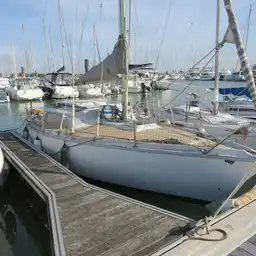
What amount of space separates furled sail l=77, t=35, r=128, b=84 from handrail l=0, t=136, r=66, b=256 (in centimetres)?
399

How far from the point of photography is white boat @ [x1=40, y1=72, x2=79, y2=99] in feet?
133

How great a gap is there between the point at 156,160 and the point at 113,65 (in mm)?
3882

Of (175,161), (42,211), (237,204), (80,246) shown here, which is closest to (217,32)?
(175,161)

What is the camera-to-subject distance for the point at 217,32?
13.1m

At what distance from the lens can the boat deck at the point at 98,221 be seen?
457 cm

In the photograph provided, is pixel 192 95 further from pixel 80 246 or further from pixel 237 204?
pixel 80 246

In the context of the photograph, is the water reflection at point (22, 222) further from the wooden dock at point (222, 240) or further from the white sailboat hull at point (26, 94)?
the white sailboat hull at point (26, 94)

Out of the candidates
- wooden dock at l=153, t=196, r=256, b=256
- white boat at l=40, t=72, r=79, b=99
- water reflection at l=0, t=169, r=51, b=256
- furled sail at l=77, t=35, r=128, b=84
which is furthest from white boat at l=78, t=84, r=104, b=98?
wooden dock at l=153, t=196, r=256, b=256

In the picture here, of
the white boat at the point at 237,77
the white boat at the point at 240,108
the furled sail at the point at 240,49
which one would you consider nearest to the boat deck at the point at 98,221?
the furled sail at the point at 240,49

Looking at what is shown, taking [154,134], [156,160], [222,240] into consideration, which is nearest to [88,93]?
[154,134]

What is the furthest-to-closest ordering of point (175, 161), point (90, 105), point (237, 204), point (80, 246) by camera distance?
point (90, 105), point (175, 161), point (237, 204), point (80, 246)

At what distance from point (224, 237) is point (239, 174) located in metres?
2.68

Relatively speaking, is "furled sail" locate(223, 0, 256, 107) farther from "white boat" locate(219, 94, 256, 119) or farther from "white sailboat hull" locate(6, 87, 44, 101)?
"white sailboat hull" locate(6, 87, 44, 101)

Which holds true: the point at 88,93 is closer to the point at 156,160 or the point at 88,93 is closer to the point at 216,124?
the point at 216,124
